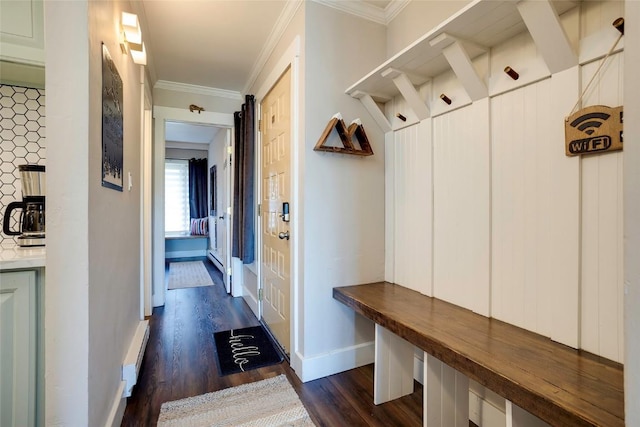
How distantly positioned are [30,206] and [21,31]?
27.3 inches

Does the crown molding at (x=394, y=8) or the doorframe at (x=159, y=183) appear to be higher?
the crown molding at (x=394, y=8)

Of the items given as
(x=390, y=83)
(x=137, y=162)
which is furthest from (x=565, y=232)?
(x=137, y=162)

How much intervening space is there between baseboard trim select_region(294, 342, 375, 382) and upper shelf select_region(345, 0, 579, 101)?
68.8 inches

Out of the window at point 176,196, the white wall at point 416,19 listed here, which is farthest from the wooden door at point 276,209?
the window at point 176,196

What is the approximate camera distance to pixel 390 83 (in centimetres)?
178

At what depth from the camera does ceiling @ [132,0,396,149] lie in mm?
1991

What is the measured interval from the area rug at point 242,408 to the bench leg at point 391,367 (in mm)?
430

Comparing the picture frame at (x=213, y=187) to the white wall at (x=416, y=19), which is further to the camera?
the picture frame at (x=213, y=187)

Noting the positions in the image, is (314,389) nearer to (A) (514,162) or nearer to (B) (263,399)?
(B) (263,399)

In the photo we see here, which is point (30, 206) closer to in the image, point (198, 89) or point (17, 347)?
point (17, 347)

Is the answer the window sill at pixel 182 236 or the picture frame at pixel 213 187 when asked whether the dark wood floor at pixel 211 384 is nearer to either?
the picture frame at pixel 213 187

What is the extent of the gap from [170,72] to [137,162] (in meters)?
1.36

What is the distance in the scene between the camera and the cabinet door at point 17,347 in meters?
1.03

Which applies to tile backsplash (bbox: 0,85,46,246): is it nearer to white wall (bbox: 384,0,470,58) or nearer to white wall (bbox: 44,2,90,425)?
white wall (bbox: 44,2,90,425)
